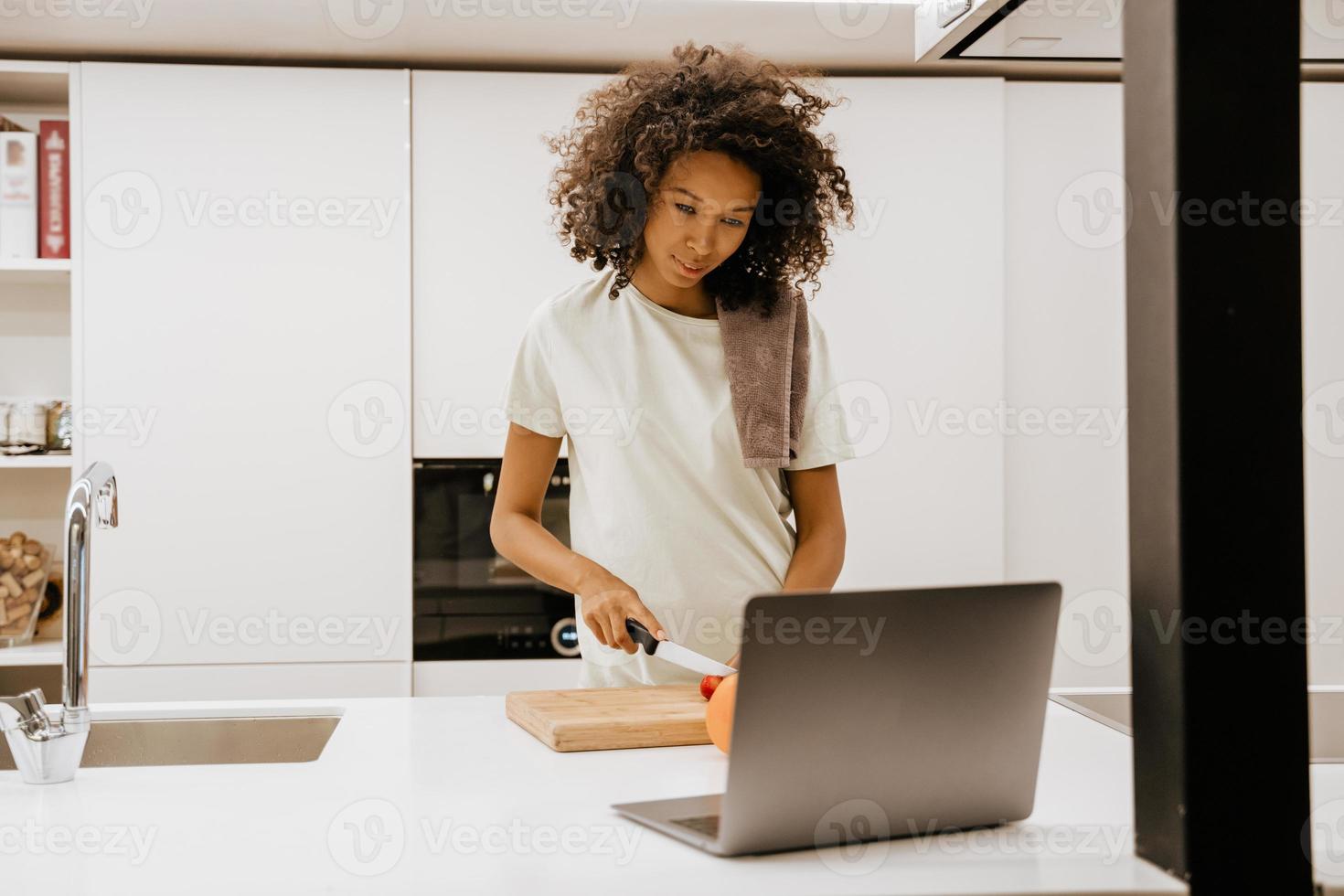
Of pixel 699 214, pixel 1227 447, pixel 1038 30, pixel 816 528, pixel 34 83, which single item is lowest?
pixel 816 528

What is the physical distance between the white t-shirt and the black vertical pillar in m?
0.73

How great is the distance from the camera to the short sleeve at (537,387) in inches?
60.0

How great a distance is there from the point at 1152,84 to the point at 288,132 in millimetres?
1918

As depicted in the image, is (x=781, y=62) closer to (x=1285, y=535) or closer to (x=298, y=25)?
(x=298, y=25)

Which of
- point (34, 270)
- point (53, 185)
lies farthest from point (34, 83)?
point (34, 270)

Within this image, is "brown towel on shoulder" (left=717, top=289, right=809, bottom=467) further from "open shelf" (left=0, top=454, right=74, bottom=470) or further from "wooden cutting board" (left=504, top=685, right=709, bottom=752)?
"open shelf" (left=0, top=454, right=74, bottom=470)

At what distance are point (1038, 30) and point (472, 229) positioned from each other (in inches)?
57.2

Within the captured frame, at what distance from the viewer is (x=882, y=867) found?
801 millimetres

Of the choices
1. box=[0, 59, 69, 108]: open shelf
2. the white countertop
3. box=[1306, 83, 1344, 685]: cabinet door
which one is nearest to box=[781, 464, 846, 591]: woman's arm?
the white countertop

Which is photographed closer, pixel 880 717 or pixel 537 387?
pixel 880 717

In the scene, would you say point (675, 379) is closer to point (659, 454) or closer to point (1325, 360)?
point (659, 454)

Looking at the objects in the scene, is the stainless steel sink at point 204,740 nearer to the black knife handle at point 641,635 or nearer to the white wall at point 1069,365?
the black knife handle at point 641,635

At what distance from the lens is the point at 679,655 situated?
1188 mm

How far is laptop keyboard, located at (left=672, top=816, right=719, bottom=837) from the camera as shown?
846 millimetres
